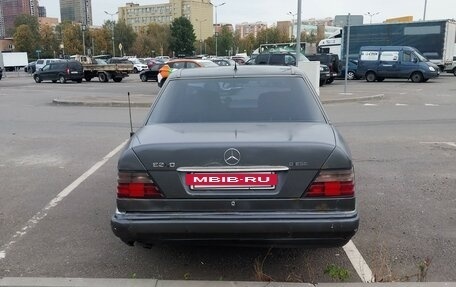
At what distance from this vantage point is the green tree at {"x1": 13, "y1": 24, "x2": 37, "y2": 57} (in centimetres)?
9706

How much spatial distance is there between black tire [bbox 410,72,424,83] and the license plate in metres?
29.1

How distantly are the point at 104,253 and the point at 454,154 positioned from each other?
6576mm

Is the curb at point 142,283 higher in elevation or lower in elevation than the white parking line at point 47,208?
higher

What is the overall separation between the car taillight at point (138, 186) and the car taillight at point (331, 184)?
1090 millimetres

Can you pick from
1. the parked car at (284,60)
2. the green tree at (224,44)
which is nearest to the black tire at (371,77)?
the parked car at (284,60)

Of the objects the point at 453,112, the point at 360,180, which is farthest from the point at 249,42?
the point at 360,180

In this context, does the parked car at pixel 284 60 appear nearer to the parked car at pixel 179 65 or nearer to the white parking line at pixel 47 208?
the parked car at pixel 179 65

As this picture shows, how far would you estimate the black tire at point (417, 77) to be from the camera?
29.7 meters

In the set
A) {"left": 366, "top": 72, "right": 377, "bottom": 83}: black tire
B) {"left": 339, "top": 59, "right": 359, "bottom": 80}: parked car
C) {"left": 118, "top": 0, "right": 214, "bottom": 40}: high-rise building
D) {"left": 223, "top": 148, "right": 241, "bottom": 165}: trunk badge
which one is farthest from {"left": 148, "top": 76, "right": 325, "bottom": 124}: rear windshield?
{"left": 118, "top": 0, "right": 214, "bottom": 40}: high-rise building

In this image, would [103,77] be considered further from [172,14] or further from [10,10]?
[10,10]

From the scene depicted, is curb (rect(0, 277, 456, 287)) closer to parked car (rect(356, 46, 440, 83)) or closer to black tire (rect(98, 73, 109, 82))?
parked car (rect(356, 46, 440, 83))

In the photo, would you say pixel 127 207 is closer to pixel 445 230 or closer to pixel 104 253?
pixel 104 253

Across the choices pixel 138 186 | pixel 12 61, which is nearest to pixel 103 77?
pixel 138 186

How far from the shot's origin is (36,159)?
27.6ft
